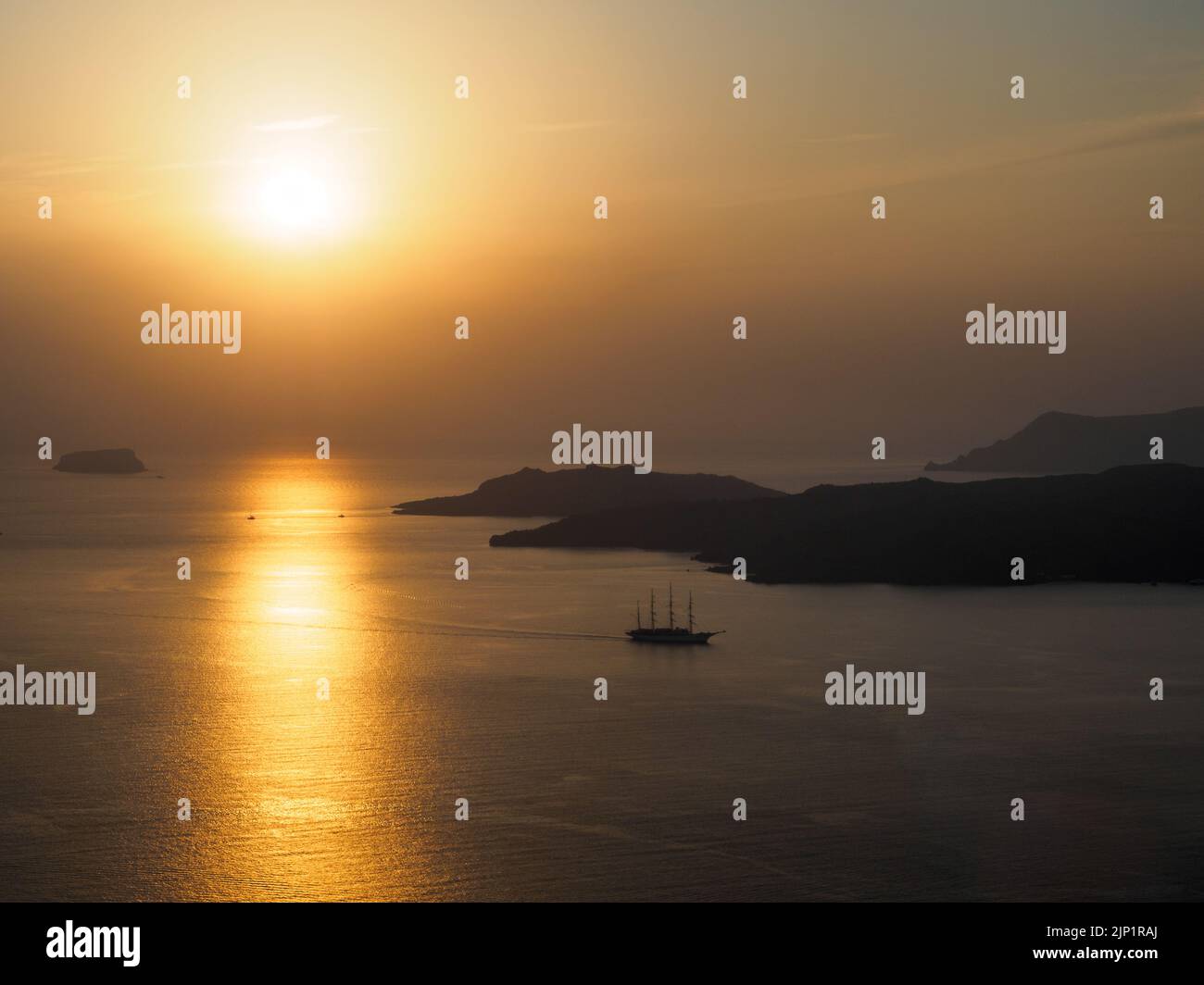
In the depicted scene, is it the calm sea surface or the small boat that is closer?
the calm sea surface

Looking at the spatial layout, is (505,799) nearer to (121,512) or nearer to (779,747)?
(779,747)

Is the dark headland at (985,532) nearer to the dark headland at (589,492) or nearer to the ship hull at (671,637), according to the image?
the ship hull at (671,637)

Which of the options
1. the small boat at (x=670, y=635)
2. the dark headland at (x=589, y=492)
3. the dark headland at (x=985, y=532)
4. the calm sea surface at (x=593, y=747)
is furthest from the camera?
the dark headland at (x=589, y=492)

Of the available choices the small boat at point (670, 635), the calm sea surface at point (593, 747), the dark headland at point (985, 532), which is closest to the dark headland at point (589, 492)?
the dark headland at point (985, 532)

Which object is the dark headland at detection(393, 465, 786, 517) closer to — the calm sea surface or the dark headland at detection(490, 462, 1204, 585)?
the dark headland at detection(490, 462, 1204, 585)

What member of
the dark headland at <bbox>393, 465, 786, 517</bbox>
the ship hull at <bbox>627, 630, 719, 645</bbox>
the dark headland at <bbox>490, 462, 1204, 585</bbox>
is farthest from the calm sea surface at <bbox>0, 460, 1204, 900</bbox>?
the dark headland at <bbox>393, 465, 786, 517</bbox>
